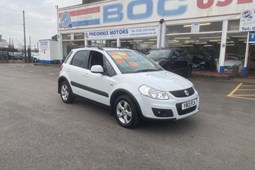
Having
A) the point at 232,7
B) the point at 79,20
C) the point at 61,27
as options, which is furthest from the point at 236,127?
the point at 61,27

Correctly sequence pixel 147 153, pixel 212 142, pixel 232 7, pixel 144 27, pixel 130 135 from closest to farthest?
pixel 147 153 → pixel 212 142 → pixel 130 135 → pixel 232 7 → pixel 144 27

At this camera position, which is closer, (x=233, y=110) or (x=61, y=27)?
(x=233, y=110)

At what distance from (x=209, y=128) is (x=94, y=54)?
10.9 feet

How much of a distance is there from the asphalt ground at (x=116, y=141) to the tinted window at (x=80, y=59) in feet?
4.02

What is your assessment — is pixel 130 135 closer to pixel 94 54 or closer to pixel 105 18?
pixel 94 54

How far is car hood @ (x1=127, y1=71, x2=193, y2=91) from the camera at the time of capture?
14.2ft

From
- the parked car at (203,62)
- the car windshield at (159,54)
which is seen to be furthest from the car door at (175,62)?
the parked car at (203,62)

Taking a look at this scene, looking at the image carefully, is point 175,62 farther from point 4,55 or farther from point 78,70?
point 4,55

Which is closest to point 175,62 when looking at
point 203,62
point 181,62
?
point 181,62

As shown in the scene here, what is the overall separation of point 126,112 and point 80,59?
2384 mm

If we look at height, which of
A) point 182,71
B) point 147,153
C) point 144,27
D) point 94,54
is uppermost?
point 144,27

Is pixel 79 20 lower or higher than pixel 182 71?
higher

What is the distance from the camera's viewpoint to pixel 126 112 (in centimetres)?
464

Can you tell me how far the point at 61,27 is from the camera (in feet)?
76.3
